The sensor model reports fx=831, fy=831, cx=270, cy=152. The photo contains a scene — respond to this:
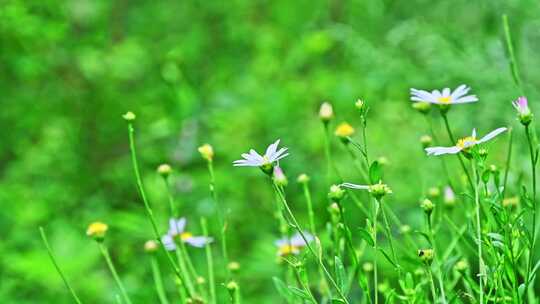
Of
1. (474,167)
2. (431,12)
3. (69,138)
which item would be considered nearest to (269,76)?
(69,138)

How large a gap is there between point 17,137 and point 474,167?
1501mm

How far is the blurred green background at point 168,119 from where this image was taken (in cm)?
166

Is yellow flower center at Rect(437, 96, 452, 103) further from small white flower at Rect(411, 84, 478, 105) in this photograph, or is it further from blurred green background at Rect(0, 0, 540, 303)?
blurred green background at Rect(0, 0, 540, 303)

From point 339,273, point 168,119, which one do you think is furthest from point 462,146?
point 168,119

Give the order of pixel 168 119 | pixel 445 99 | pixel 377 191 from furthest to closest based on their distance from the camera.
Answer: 1. pixel 168 119
2. pixel 445 99
3. pixel 377 191

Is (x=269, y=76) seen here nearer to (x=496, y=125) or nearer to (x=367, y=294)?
(x=496, y=125)

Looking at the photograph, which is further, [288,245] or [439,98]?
[288,245]

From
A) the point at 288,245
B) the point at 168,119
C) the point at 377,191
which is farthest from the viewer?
the point at 168,119

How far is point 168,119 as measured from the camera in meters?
1.88

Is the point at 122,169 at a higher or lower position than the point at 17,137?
lower

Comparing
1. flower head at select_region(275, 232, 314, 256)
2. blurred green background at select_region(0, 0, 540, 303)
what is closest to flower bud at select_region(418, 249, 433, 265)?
flower head at select_region(275, 232, 314, 256)

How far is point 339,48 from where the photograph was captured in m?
2.66

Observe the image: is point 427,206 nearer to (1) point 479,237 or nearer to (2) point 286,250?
(1) point 479,237

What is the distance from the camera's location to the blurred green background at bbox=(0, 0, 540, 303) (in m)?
1.66
